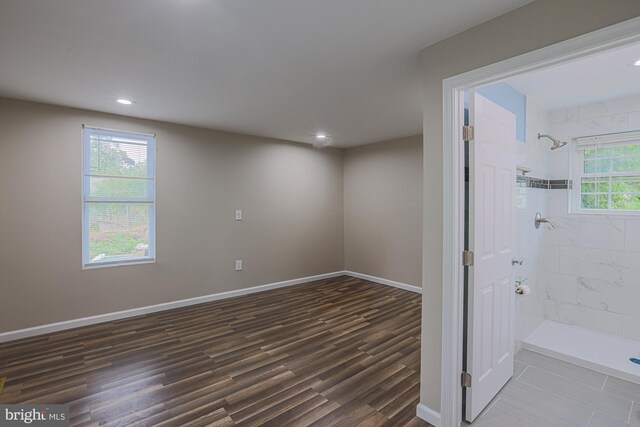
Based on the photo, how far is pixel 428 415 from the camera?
192 cm

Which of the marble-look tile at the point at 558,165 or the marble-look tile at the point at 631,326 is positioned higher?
the marble-look tile at the point at 558,165

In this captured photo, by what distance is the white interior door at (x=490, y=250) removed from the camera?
6.15 feet

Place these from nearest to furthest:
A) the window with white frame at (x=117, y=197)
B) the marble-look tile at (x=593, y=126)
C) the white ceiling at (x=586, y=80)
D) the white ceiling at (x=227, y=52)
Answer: the white ceiling at (x=227, y=52) → the white ceiling at (x=586, y=80) → the marble-look tile at (x=593, y=126) → the window with white frame at (x=117, y=197)

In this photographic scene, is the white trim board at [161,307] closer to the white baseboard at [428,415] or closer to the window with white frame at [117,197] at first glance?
the window with white frame at [117,197]

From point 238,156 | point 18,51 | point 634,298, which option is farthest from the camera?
point 238,156

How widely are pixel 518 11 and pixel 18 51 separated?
3.07m

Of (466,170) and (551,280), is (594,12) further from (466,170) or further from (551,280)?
(551,280)

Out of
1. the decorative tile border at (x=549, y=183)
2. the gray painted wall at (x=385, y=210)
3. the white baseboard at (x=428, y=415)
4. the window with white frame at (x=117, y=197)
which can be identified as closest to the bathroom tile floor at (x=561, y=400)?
the white baseboard at (x=428, y=415)

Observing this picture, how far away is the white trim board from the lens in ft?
10.3

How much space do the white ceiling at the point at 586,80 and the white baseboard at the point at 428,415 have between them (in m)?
2.34

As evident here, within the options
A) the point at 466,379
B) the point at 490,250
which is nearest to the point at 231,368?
the point at 466,379

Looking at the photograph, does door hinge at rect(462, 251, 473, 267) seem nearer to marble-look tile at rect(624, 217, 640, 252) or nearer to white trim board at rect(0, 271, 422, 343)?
marble-look tile at rect(624, 217, 640, 252)

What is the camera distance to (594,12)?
4.30 feet

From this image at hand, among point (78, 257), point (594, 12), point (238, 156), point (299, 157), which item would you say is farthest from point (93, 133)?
point (594, 12)
